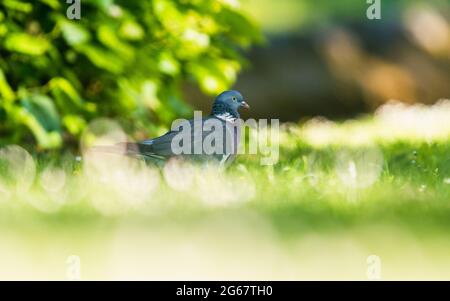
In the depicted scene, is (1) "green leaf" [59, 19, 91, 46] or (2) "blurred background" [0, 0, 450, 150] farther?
(2) "blurred background" [0, 0, 450, 150]

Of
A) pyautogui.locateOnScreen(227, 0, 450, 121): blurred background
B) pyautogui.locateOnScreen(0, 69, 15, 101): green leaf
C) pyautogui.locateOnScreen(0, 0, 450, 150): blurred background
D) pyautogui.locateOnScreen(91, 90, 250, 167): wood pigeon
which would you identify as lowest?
pyautogui.locateOnScreen(91, 90, 250, 167): wood pigeon

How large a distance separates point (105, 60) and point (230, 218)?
324 cm

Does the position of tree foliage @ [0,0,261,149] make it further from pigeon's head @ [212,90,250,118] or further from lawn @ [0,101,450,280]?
pigeon's head @ [212,90,250,118]

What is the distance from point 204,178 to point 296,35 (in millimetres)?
9033

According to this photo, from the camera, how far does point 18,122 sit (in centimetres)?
799

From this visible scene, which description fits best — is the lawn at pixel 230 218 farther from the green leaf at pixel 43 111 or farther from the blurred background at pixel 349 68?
the blurred background at pixel 349 68

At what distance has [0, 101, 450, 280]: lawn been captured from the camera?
4.45 meters

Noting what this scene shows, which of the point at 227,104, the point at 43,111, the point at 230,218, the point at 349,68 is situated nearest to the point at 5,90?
the point at 43,111

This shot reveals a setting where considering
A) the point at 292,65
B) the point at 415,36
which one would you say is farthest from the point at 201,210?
the point at 415,36

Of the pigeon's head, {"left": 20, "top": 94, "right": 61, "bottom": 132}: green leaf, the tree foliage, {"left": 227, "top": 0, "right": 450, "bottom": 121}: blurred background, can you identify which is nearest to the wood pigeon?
the pigeon's head

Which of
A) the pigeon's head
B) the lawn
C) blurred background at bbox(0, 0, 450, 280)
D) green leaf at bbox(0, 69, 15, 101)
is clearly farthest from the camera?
green leaf at bbox(0, 69, 15, 101)

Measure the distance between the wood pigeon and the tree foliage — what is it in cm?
168

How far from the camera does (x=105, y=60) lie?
7973 millimetres

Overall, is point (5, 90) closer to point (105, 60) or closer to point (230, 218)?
point (105, 60)
